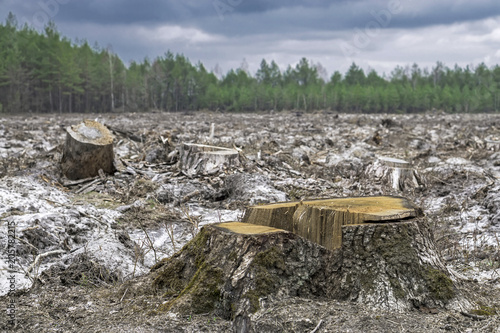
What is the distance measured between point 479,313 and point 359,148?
10507 mm

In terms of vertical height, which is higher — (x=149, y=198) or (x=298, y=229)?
(x=298, y=229)

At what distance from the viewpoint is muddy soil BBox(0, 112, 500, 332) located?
293 cm

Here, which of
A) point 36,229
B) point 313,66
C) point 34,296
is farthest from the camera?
point 313,66

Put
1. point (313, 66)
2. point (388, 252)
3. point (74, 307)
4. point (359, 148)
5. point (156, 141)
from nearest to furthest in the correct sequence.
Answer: point (388, 252) < point (74, 307) < point (156, 141) < point (359, 148) < point (313, 66)

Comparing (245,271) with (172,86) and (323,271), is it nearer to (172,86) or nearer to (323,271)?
(323,271)

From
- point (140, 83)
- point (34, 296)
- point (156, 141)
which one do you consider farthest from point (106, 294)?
point (140, 83)

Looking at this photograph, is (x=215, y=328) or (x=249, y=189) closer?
(x=215, y=328)

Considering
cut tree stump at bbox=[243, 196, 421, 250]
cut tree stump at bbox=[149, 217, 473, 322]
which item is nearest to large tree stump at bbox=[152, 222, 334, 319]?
cut tree stump at bbox=[149, 217, 473, 322]

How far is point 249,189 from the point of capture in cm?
768

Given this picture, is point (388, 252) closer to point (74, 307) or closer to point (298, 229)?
point (298, 229)

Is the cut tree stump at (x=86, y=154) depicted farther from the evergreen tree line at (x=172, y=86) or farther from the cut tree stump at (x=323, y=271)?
the evergreen tree line at (x=172, y=86)

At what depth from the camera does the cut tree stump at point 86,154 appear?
8.61m

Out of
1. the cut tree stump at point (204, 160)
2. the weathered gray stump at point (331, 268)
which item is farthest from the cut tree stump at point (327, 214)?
the cut tree stump at point (204, 160)

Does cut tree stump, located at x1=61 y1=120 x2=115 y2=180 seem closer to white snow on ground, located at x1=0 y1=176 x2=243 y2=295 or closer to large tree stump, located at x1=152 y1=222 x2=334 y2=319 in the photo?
white snow on ground, located at x1=0 y1=176 x2=243 y2=295
